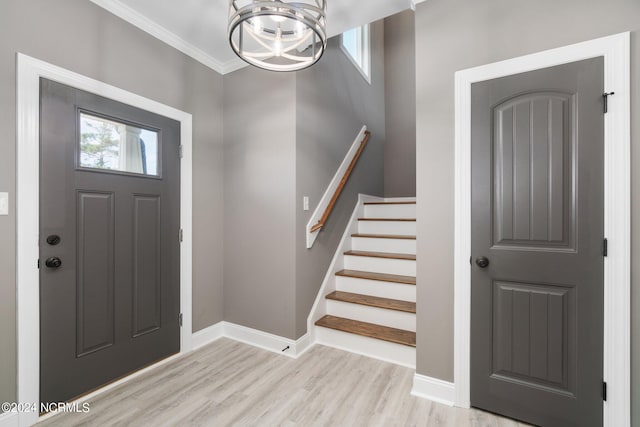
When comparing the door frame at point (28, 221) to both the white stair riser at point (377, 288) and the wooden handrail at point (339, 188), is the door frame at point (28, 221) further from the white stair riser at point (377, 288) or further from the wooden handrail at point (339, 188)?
the white stair riser at point (377, 288)

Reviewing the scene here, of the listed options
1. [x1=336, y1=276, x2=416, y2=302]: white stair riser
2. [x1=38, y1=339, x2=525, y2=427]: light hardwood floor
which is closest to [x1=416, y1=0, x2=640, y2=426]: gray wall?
[x1=38, y1=339, x2=525, y2=427]: light hardwood floor

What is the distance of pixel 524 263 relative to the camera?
5.42 ft

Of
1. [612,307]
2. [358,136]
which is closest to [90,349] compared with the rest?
[612,307]

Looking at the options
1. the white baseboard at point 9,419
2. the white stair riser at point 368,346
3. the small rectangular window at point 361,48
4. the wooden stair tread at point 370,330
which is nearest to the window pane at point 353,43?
the small rectangular window at point 361,48

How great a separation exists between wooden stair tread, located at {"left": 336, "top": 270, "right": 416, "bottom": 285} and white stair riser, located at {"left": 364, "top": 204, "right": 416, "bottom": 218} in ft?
3.19

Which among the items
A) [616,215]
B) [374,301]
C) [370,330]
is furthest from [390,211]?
[616,215]

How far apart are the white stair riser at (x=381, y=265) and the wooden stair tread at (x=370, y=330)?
1.88 feet

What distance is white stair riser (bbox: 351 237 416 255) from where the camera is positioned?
10.00 feet

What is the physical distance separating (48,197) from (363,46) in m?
4.14

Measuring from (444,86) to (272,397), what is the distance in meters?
2.32

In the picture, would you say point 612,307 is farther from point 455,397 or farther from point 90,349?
point 90,349

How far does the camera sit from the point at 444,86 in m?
1.86

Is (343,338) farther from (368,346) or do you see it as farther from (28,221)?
(28,221)

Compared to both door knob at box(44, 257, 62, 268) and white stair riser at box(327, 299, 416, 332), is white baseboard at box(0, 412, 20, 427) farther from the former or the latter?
white stair riser at box(327, 299, 416, 332)
